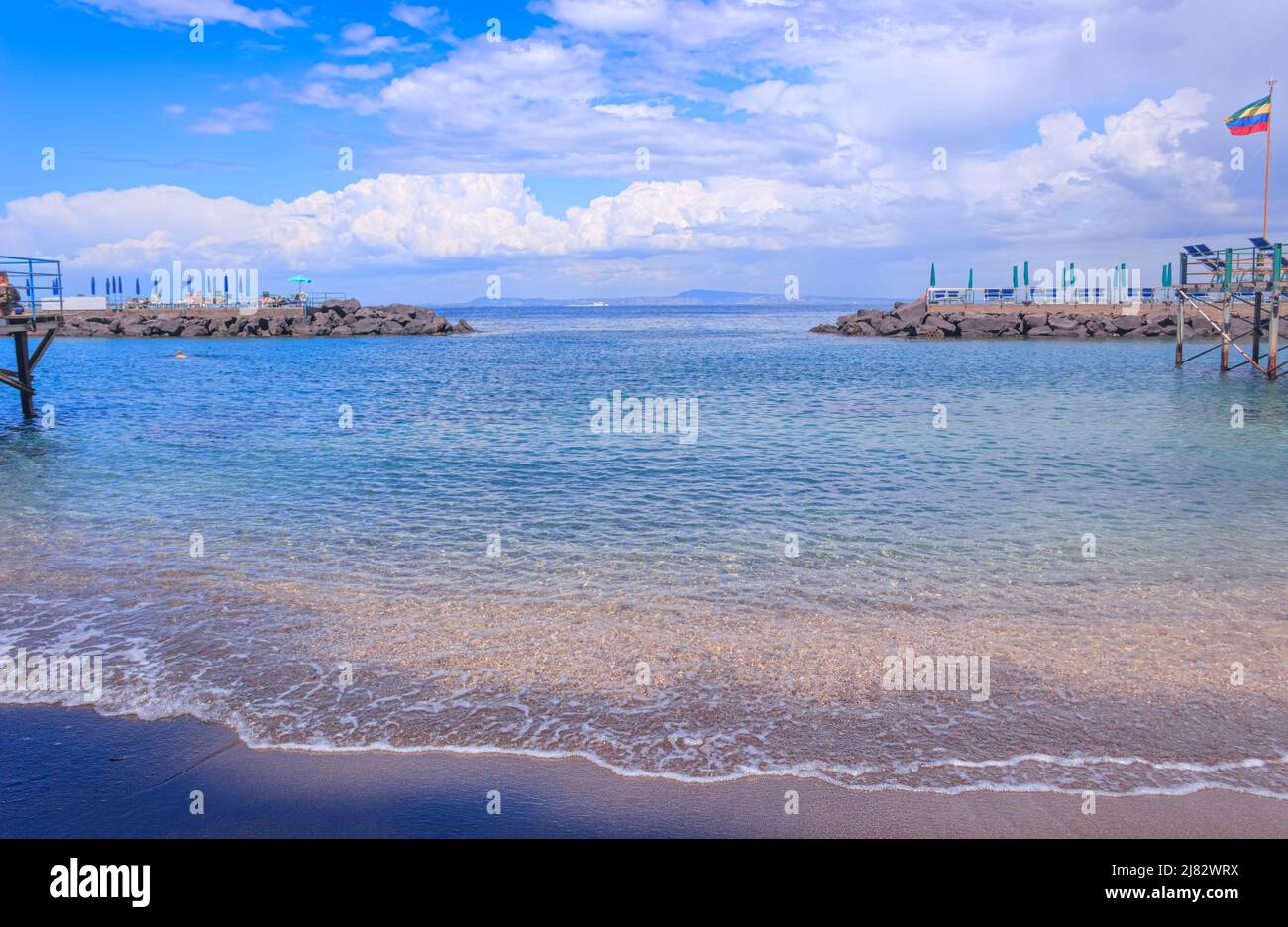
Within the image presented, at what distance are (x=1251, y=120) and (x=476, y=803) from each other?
3844cm

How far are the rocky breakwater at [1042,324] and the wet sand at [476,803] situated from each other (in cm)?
6848

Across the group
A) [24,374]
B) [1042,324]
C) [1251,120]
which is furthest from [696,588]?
[1042,324]

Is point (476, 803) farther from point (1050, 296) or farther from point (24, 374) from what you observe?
point (1050, 296)

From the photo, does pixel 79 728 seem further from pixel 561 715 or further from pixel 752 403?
pixel 752 403

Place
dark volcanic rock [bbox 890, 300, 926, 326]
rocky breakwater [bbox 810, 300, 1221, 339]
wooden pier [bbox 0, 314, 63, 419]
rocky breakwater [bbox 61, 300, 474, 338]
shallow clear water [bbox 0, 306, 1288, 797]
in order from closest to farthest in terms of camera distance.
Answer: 1. shallow clear water [bbox 0, 306, 1288, 797]
2. wooden pier [bbox 0, 314, 63, 419]
3. rocky breakwater [bbox 810, 300, 1221, 339]
4. dark volcanic rock [bbox 890, 300, 926, 326]
5. rocky breakwater [bbox 61, 300, 474, 338]

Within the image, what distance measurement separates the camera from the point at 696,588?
1047cm

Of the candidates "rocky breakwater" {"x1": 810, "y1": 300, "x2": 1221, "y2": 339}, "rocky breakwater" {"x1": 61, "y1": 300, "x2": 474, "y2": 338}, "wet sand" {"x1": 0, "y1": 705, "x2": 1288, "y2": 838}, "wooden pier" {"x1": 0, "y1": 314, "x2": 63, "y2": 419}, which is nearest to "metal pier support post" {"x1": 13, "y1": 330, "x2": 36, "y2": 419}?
"wooden pier" {"x1": 0, "y1": 314, "x2": 63, "y2": 419}

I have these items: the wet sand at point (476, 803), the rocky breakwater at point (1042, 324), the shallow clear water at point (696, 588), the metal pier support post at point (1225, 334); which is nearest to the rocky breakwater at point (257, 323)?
the rocky breakwater at point (1042, 324)

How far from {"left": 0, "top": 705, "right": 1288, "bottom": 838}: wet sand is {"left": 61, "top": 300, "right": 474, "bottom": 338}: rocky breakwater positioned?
8156 centimetres

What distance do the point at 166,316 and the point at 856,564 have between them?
88645mm

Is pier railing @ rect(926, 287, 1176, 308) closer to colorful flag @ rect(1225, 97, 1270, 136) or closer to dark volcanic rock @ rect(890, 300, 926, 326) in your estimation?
dark volcanic rock @ rect(890, 300, 926, 326)

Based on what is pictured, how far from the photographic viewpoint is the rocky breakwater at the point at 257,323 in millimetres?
79938

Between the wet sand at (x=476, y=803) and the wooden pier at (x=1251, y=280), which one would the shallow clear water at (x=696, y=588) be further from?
the wooden pier at (x=1251, y=280)

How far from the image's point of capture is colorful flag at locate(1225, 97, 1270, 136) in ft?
106
